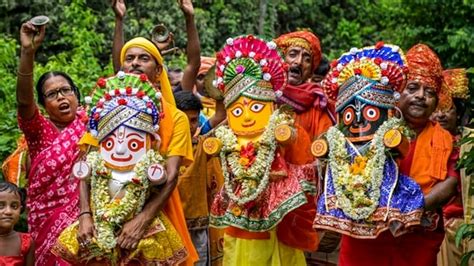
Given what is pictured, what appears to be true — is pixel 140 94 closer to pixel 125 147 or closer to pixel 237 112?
pixel 125 147

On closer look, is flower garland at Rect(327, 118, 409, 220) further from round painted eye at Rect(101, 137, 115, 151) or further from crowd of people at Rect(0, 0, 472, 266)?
round painted eye at Rect(101, 137, 115, 151)

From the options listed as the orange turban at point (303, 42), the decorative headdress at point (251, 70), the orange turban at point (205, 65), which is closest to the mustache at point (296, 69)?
the orange turban at point (303, 42)

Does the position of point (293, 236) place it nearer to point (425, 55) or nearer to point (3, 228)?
point (425, 55)

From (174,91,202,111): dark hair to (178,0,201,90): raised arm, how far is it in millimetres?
296

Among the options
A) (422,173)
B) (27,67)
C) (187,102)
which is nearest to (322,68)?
(187,102)

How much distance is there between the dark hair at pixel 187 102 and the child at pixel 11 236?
4.55 feet

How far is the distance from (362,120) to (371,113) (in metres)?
0.07

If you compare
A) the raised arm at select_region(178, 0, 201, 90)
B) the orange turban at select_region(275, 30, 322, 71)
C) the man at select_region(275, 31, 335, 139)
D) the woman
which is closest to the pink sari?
the woman

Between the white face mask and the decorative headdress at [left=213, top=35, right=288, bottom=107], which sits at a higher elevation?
the decorative headdress at [left=213, top=35, right=288, bottom=107]

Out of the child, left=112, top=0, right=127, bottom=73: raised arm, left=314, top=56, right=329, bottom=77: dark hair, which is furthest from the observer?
left=314, top=56, right=329, bottom=77: dark hair

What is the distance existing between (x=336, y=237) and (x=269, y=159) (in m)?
1.18

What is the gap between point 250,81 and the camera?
22.8ft

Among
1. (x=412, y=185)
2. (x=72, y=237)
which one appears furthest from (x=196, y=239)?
(x=412, y=185)

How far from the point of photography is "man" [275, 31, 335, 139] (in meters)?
7.59
